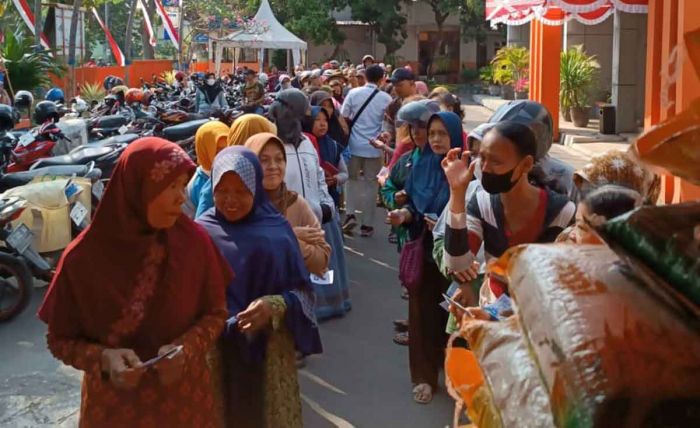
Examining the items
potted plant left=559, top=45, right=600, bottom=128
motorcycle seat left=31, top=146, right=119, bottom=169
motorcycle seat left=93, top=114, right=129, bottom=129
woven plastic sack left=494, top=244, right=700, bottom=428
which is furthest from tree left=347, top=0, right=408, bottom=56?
woven plastic sack left=494, top=244, right=700, bottom=428

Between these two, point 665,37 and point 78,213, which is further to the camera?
point 665,37

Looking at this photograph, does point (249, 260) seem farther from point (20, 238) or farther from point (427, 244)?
point (20, 238)

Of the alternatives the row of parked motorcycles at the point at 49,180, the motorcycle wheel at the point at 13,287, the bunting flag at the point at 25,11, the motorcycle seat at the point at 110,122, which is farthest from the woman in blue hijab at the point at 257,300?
the bunting flag at the point at 25,11

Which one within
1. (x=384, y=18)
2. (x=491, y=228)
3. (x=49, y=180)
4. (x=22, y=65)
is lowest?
(x=49, y=180)

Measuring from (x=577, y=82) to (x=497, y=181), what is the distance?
57.5ft

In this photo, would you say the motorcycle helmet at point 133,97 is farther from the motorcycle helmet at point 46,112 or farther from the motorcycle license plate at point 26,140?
the motorcycle license plate at point 26,140

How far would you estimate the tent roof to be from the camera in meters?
30.9

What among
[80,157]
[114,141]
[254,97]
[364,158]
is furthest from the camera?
[114,141]

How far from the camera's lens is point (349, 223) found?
9898mm

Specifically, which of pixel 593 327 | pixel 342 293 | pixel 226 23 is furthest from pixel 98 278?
pixel 226 23

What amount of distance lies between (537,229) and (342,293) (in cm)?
394

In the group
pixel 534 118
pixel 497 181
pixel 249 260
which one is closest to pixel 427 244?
pixel 534 118

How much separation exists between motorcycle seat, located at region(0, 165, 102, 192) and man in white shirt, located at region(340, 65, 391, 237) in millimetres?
2702

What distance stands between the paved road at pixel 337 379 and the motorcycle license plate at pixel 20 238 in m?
0.55
